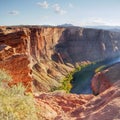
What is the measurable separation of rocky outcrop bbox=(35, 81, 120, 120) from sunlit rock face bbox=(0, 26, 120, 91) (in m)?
34.2

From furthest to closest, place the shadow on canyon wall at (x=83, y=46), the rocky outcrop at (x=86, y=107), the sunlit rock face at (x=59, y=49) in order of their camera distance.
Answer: the shadow on canyon wall at (x=83, y=46), the sunlit rock face at (x=59, y=49), the rocky outcrop at (x=86, y=107)

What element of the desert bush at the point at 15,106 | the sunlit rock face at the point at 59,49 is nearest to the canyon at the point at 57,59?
the sunlit rock face at the point at 59,49

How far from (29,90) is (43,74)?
204 ft

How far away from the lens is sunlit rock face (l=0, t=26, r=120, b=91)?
83000 millimetres

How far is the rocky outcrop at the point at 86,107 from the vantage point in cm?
1209

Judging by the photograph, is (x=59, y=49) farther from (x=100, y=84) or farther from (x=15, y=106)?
(x=15, y=106)

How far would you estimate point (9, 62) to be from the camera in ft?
68.0

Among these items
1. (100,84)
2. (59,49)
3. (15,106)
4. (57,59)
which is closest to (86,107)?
(15,106)

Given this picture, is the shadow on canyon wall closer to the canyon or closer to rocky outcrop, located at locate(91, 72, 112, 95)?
the canyon

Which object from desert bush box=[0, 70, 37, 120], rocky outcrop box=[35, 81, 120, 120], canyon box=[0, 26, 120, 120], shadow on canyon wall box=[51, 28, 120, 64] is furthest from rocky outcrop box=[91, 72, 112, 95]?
shadow on canyon wall box=[51, 28, 120, 64]

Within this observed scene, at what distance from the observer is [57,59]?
10775cm

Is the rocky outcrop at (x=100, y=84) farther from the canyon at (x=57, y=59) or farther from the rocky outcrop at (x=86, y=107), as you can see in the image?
the rocky outcrop at (x=86, y=107)

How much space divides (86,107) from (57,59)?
92745 mm

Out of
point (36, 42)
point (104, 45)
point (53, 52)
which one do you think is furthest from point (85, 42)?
point (36, 42)
